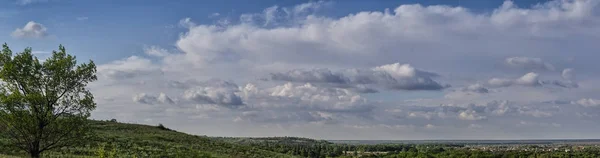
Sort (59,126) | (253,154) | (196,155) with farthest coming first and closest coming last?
(253,154), (59,126), (196,155)

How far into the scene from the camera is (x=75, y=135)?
33.0 metres

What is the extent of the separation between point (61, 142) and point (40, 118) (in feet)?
10.0

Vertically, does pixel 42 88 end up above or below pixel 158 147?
above

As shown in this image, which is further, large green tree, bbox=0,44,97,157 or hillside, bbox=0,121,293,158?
hillside, bbox=0,121,293,158

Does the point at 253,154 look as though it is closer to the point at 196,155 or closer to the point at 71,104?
the point at 71,104

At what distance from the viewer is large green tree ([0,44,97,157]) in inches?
1168

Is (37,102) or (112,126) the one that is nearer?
(37,102)

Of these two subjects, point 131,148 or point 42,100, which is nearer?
point 42,100

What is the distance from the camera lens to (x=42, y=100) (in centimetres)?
3008

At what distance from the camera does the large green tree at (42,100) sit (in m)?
29.7

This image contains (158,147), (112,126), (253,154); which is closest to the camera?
(158,147)

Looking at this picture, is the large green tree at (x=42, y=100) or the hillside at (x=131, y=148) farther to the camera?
the hillside at (x=131, y=148)

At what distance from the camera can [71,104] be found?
31953 millimetres

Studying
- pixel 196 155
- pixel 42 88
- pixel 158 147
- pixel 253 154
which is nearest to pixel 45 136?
pixel 42 88
